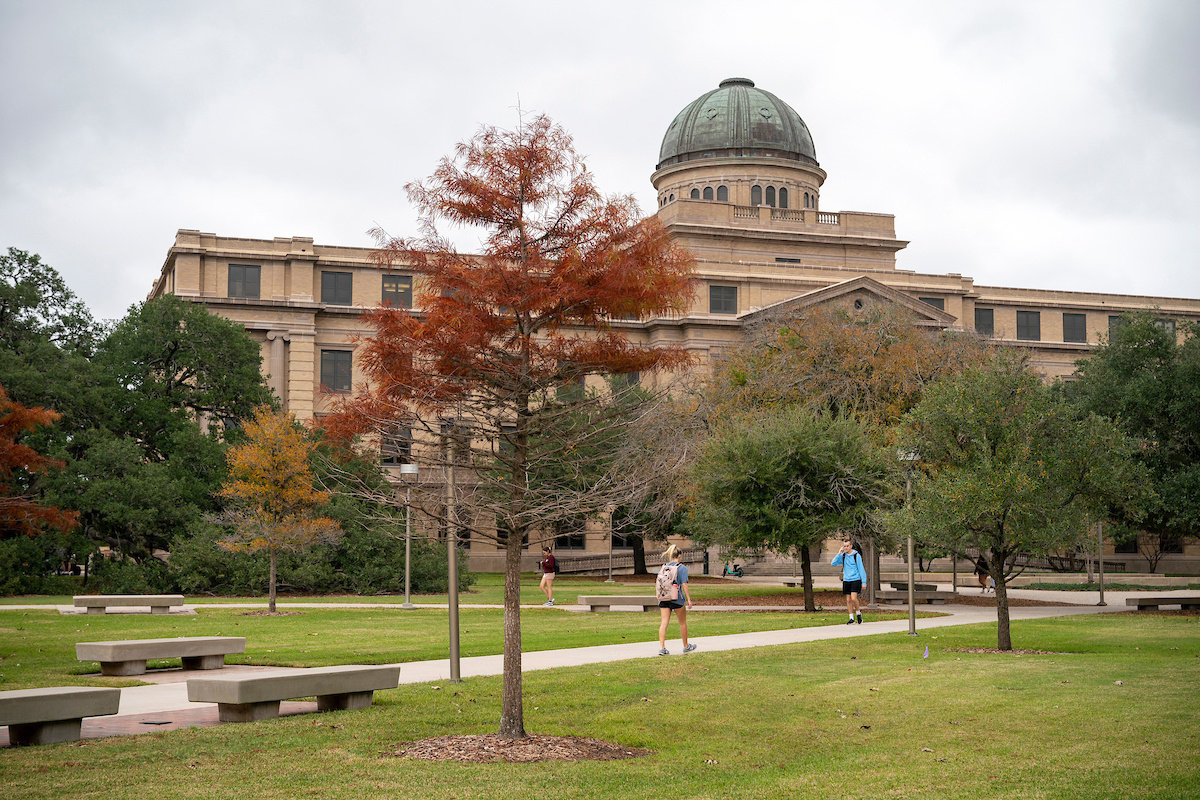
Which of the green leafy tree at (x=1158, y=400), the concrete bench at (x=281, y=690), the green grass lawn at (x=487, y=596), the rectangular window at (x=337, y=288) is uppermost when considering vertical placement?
the rectangular window at (x=337, y=288)

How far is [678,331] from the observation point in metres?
69.6

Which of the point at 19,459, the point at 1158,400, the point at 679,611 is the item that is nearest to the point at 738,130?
the point at 1158,400

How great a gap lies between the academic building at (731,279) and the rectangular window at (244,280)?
5cm

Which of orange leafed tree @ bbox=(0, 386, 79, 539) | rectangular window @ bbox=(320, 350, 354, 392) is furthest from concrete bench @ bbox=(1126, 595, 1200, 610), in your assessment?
A: rectangular window @ bbox=(320, 350, 354, 392)

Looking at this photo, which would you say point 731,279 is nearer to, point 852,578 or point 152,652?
point 852,578

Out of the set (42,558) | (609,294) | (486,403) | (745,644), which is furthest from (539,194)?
(42,558)

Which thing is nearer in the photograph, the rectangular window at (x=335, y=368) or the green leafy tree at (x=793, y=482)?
the green leafy tree at (x=793, y=482)

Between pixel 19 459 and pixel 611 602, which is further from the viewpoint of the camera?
pixel 611 602

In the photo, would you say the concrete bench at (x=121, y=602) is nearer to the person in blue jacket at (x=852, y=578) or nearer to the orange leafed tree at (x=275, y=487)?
the orange leafed tree at (x=275, y=487)

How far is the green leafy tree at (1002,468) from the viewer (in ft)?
70.4

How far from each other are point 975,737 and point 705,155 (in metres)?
71.0

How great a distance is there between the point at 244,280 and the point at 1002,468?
170 ft

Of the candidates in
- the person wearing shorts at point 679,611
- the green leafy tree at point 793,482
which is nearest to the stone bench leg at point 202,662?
the person wearing shorts at point 679,611

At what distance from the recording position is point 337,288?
222 ft
